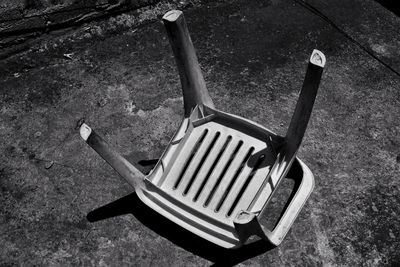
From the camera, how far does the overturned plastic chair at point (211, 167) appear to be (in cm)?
200

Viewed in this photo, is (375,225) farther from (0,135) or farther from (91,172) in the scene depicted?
(0,135)

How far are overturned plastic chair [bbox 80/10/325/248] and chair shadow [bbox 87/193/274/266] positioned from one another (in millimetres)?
157

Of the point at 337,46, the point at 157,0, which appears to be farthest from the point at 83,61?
the point at 337,46

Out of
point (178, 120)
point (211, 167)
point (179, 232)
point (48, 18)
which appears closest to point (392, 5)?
point (178, 120)

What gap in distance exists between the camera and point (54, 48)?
9.80 feet

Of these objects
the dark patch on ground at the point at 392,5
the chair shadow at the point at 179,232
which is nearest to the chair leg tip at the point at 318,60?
the chair shadow at the point at 179,232

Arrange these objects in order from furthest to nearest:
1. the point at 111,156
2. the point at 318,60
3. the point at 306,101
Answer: the point at 111,156 < the point at 306,101 < the point at 318,60

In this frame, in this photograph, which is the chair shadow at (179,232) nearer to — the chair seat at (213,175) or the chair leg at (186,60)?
the chair seat at (213,175)

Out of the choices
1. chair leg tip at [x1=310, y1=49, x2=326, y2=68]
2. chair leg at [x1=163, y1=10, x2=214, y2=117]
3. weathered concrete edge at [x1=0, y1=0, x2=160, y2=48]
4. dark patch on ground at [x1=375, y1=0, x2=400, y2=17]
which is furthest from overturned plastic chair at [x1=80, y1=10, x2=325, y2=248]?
dark patch on ground at [x1=375, y1=0, x2=400, y2=17]

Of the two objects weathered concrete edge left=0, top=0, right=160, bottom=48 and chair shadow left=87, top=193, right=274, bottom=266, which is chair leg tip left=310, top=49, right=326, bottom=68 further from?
weathered concrete edge left=0, top=0, right=160, bottom=48

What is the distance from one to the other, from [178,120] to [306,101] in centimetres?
96

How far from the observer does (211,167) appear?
2.16 metres

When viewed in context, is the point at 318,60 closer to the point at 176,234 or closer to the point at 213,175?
the point at 213,175

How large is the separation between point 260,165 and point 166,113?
745 mm
